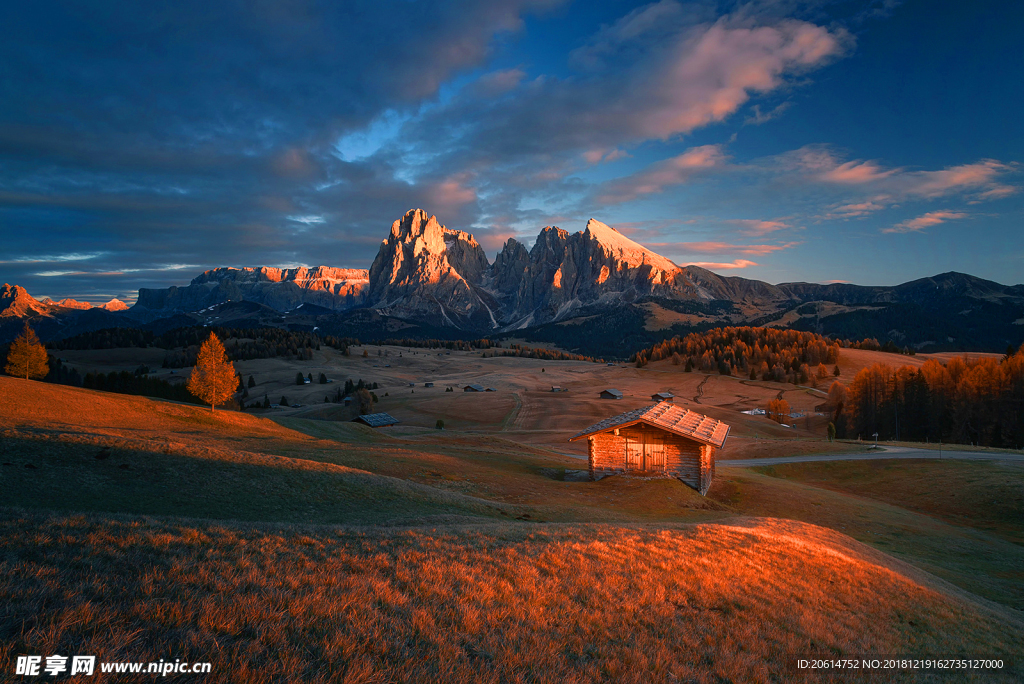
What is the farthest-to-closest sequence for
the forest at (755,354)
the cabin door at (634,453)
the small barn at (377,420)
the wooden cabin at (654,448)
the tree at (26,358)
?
the forest at (755,354) → the small barn at (377,420) → the tree at (26,358) → the cabin door at (634,453) → the wooden cabin at (654,448)

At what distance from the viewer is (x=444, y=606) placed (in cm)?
823

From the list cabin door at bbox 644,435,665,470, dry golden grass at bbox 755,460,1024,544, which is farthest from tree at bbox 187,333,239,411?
dry golden grass at bbox 755,460,1024,544

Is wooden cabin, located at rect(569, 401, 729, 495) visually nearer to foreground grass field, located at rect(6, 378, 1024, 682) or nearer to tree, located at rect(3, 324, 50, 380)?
foreground grass field, located at rect(6, 378, 1024, 682)

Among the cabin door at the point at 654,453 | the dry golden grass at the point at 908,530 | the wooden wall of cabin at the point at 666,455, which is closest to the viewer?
the dry golden grass at the point at 908,530

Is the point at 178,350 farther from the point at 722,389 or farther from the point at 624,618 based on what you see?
the point at 624,618

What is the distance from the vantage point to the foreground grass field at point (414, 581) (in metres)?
6.07

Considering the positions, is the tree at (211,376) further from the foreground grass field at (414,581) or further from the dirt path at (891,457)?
the dirt path at (891,457)

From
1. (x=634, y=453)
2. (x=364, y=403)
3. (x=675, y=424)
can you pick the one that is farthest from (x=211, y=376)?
(x=675, y=424)

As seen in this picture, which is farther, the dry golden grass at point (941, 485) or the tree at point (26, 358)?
the tree at point (26, 358)

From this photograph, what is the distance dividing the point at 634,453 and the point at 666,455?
2561 millimetres

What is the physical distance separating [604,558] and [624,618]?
131 inches

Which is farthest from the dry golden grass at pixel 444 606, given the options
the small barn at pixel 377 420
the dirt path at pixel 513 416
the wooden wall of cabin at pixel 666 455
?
the dirt path at pixel 513 416

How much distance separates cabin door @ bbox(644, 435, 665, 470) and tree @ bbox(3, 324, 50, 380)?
225 feet

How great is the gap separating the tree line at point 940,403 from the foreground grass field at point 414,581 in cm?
5771
